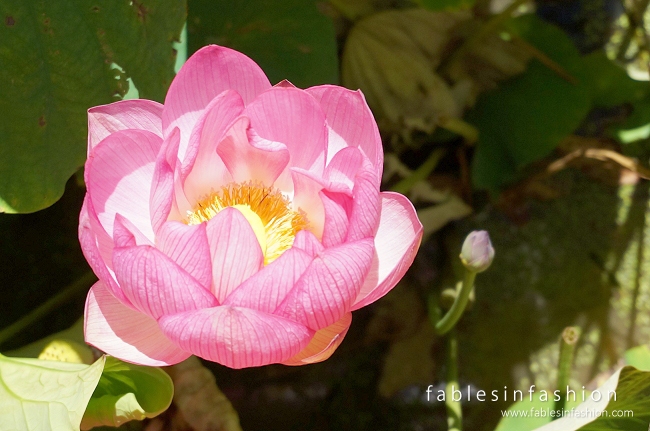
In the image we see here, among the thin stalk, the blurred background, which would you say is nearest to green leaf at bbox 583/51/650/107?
the blurred background

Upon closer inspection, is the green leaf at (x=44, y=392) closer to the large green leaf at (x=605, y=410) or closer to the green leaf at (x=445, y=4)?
the large green leaf at (x=605, y=410)

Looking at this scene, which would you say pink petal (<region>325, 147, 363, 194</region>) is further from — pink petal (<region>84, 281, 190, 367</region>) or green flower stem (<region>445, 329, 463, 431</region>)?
green flower stem (<region>445, 329, 463, 431</region>)

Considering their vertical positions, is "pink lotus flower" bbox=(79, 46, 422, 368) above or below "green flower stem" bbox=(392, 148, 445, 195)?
above

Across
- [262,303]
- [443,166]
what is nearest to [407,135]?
[443,166]

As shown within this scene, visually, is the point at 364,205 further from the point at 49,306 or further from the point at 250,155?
the point at 49,306

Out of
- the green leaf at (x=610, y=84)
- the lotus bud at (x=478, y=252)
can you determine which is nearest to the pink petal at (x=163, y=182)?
the lotus bud at (x=478, y=252)

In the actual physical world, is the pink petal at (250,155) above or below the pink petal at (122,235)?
below
